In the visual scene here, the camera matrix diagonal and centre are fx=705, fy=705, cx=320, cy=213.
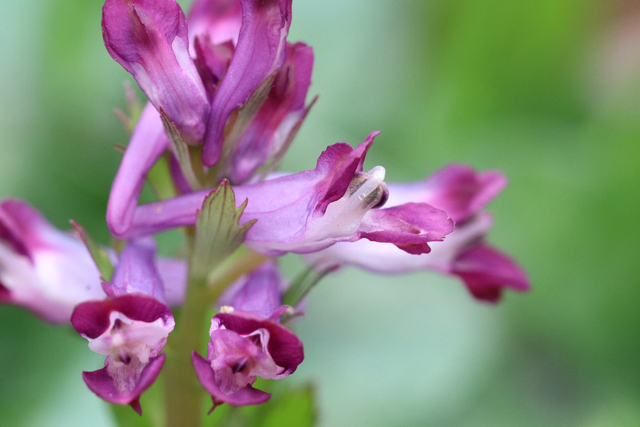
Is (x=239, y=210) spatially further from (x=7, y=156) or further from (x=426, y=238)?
(x=7, y=156)

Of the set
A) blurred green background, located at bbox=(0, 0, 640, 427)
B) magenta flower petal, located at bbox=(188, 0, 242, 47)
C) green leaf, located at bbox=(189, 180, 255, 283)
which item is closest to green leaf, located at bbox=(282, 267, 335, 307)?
green leaf, located at bbox=(189, 180, 255, 283)

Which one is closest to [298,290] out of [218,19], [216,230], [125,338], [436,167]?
[216,230]

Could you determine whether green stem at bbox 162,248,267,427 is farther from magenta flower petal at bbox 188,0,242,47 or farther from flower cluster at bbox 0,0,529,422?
magenta flower petal at bbox 188,0,242,47

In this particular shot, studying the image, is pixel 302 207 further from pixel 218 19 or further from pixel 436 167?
pixel 436 167

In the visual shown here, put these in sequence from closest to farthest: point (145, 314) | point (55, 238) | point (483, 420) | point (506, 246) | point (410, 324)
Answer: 1. point (145, 314)
2. point (55, 238)
3. point (483, 420)
4. point (410, 324)
5. point (506, 246)

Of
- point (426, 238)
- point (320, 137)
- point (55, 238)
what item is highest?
point (426, 238)

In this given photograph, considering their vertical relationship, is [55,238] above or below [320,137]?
above

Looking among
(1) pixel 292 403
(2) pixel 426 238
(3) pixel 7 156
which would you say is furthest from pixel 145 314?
(3) pixel 7 156

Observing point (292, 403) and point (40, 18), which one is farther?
point (40, 18)
